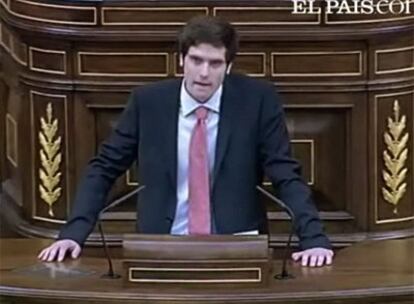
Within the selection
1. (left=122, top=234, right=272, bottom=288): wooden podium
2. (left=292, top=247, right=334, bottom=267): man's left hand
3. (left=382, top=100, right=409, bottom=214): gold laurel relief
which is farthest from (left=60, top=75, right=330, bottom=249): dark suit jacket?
(left=382, top=100, right=409, bottom=214): gold laurel relief

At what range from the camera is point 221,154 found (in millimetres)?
3537

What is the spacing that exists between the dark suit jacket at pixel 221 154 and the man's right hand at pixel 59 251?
190mm

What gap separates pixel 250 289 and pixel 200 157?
0.61 m

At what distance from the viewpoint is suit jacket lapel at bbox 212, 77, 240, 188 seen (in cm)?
354

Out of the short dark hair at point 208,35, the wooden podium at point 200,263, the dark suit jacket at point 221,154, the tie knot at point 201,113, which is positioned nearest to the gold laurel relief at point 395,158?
the dark suit jacket at point 221,154

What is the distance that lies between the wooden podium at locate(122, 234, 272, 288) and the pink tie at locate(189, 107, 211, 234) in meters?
0.45

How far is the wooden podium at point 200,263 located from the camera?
9.84 feet

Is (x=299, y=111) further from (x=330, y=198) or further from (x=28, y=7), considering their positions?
(x=28, y=7)

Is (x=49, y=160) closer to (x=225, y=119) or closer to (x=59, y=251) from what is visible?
(x=225, y=119)

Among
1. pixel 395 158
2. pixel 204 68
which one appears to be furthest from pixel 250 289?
pixel 395 158

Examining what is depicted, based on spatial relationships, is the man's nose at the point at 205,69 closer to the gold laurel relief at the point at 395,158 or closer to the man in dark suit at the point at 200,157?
the man in dark suit at the point at 200,157

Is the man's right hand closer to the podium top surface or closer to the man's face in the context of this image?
the podium top surface

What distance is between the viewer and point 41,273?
10.4 feet

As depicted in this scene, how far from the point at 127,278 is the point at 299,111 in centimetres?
224
